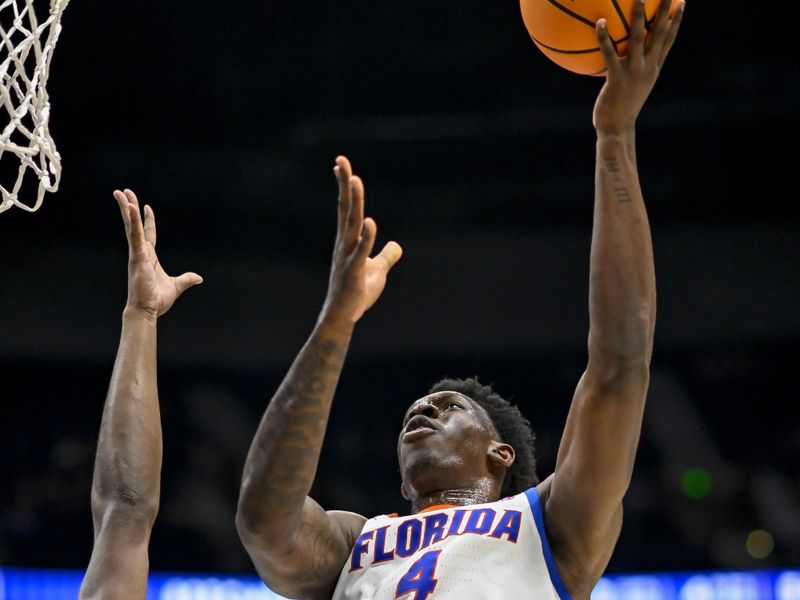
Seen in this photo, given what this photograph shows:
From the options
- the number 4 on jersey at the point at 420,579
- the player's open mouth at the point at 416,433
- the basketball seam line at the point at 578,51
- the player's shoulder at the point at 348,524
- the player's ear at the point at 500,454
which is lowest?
the number 4 on jersey at the point at 420,579

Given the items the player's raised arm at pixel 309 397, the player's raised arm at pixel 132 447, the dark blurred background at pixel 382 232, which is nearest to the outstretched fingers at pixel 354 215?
the player's raised arm at pixel 309 397

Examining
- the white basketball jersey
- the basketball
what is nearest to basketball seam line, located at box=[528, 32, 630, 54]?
the basketball

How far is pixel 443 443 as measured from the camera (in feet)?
10.6

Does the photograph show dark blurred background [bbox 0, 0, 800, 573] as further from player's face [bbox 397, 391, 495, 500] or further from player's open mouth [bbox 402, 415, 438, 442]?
player's open mouth [bbox 402, 415, 438, 442]

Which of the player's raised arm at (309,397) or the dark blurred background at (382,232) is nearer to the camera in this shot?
the player's raised arm at (309,397)

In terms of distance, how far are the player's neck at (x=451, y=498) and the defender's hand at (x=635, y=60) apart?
1140 millimetres

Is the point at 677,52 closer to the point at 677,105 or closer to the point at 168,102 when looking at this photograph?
the point at 677,105

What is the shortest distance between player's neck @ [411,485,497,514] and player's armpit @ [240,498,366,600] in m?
0.18

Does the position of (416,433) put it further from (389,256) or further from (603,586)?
(603,586)

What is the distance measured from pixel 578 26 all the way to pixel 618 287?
628 mm

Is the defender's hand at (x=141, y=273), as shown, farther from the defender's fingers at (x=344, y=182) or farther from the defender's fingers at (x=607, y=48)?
the defender's fingers at (x=607, y=48)

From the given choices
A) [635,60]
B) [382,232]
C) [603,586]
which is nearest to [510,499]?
[635,60]

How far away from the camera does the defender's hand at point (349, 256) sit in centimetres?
228

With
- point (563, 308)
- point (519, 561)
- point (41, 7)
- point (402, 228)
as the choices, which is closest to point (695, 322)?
point (563, 308)
